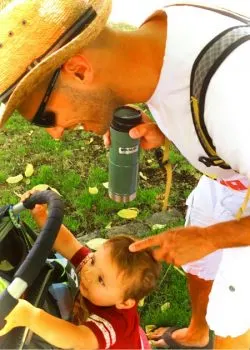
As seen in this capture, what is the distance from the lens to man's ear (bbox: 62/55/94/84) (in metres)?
1.97

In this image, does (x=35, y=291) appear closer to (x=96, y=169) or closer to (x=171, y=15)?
(x=171, y=15)

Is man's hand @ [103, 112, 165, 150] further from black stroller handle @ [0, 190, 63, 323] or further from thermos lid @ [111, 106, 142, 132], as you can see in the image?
black stroller handle @ [0, 190, 63, 323]

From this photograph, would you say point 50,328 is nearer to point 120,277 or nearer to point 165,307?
point 120,277

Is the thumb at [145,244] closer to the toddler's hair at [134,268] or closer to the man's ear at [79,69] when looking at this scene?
the toddler's hair at [134,268]

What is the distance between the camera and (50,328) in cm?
194

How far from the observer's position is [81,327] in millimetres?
2164

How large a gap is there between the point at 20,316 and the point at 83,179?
243 centimetres

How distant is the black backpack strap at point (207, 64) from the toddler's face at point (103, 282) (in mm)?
722

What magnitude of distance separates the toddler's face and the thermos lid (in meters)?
0.57

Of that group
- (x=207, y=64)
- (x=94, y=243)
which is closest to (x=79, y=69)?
(x=207, y=64)

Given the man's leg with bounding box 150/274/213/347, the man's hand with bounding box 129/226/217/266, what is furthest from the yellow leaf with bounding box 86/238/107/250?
the man's hand with bounding box 129/226/217/266

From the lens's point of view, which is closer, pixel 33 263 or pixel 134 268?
pixel 33 263

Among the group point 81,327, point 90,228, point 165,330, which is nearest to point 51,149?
point 90,228

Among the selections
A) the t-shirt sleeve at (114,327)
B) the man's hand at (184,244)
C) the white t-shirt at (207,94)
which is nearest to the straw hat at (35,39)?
the white t-shirt at (207,94)
